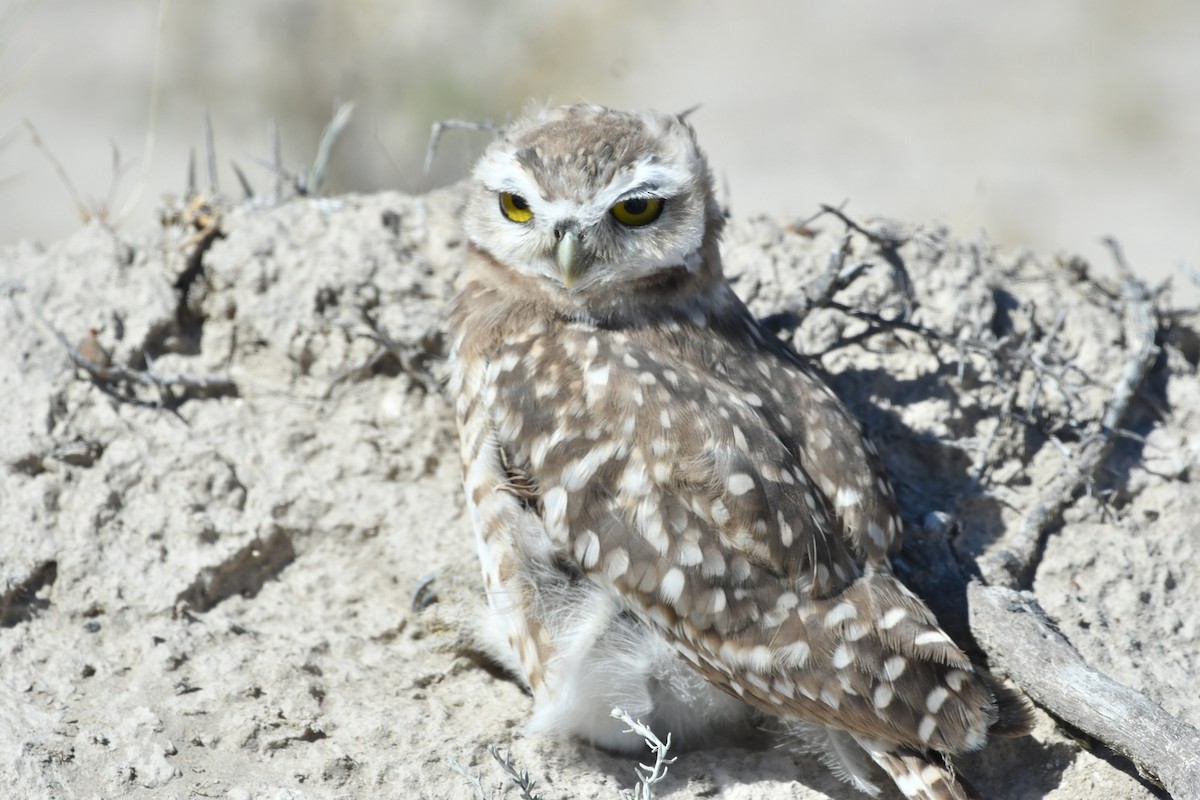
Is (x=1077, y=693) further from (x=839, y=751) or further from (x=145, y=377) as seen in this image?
(x=145, y=377)

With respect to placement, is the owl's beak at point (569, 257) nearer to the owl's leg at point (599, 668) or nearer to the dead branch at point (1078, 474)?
the owl's leg at point (599, 668)

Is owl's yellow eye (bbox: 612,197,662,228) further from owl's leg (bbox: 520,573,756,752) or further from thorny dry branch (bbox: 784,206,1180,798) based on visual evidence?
owl's leg (bbox: 520,573,756,752)

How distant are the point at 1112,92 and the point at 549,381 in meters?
10.2

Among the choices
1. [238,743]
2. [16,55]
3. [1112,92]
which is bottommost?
[238,743]

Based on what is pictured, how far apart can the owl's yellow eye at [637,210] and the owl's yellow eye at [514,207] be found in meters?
0.27

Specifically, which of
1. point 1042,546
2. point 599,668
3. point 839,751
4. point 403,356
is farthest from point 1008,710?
point 403,356

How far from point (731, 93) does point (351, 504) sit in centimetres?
817

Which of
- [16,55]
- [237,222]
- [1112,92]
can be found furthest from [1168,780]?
[1112,92]

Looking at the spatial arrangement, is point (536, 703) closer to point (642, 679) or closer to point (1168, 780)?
point (642, 679)

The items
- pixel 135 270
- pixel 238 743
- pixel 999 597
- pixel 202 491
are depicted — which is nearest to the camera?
pixel 238 743

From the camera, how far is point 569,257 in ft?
9.59

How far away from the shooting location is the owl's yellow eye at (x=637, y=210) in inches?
117

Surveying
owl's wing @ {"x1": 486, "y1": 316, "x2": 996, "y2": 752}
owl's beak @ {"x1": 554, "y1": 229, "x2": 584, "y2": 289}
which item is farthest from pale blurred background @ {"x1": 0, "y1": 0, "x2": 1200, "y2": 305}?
owl's wing @ {"x1": 486, "y1": 316, "x2": 996, "y2": 752}

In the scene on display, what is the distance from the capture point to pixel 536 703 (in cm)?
308
